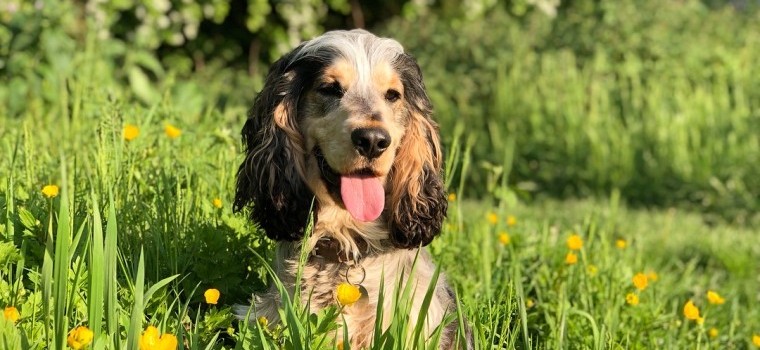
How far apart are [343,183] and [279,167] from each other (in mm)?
233

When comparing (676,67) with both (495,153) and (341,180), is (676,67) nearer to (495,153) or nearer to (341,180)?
(495,153)

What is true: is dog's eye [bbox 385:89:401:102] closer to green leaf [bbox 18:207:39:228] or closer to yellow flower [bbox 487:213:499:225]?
green leaf [bbox 18:207:39:228]

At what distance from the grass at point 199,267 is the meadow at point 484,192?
1 cm

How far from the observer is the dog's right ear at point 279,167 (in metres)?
3.21

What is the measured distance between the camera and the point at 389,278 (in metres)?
3.21

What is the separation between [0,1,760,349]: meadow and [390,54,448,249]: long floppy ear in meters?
0.34

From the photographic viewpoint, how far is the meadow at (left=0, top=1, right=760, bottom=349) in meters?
2.96

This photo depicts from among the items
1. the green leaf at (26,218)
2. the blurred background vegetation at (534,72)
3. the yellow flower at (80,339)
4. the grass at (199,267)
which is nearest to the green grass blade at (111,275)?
the grass at (199,267)

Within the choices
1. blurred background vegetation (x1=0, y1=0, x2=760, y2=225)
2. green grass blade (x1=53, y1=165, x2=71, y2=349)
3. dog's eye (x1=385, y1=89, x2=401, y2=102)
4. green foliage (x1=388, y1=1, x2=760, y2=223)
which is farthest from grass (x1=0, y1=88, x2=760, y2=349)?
green foliage (x1=388, y1=1, x2=760, y2=223)

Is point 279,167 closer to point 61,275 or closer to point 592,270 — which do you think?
point 61,275

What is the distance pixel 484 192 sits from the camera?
855 cm

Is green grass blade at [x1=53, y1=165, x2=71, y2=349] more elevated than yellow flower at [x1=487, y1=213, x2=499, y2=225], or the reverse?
green grass blade at [x1=53, y1=165, x2=71, y2=349]

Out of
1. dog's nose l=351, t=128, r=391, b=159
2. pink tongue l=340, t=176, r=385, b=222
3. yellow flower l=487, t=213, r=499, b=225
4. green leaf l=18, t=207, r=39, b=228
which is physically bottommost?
yellow flower l=487, t=213, r=499, b=225

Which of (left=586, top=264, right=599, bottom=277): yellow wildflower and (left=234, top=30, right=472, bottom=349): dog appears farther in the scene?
(left=586, top=264, right=599, bottom=277): yellow wildflower
